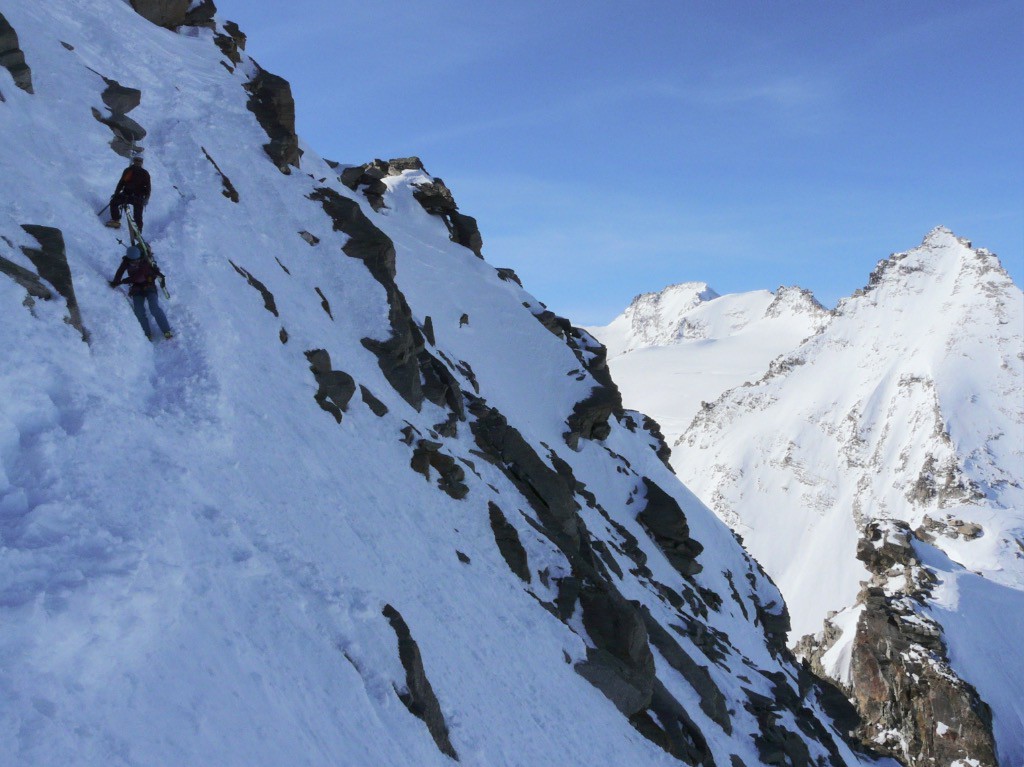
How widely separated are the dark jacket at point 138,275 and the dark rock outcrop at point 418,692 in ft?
25.4

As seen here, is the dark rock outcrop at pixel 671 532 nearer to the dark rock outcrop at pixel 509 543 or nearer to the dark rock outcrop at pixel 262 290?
the dark rock outcrop at pixel 509 543

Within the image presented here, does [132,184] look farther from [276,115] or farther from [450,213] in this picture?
[450,213]

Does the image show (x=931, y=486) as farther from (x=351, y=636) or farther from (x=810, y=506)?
(x=351, y=636)

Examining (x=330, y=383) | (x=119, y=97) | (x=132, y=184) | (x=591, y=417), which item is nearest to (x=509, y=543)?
(x=330, y=383)

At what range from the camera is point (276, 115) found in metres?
31.5

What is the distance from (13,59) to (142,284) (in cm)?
1003

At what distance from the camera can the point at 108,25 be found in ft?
88.0

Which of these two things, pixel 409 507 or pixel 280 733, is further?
pixel 409 507

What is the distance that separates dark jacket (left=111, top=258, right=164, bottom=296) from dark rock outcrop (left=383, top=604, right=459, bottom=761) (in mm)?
7742

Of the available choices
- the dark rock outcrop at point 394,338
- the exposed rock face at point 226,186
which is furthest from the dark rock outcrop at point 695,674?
the exposed rock face at point 226,186

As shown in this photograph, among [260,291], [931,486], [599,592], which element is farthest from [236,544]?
[931,486]

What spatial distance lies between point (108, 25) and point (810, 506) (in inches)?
7927

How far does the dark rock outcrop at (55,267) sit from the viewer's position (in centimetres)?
1210

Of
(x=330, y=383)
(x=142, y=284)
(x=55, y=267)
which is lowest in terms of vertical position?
(x=55, y=267)
